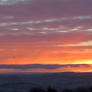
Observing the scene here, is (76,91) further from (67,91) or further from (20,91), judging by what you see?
(20,91)

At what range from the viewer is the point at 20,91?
46.9m

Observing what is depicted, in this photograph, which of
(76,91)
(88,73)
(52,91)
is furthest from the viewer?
(88,73)

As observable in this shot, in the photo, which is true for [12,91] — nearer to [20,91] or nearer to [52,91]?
[20,91]

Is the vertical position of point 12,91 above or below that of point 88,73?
above

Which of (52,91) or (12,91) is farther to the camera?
(12,91)

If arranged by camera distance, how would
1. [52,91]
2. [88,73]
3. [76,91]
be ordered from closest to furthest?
[52,91] → [76,91] → [88,73]

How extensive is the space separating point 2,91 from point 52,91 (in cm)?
756

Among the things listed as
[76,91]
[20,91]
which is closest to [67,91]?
[76,91]

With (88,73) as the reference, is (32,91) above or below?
above

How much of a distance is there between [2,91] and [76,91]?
333 inches

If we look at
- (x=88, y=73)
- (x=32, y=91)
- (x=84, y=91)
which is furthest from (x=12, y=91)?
(x=88, y=73)

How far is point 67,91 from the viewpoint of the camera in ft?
140

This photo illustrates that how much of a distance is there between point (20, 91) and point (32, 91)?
4.82m

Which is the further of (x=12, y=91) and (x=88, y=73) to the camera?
(x=88, y=73)
